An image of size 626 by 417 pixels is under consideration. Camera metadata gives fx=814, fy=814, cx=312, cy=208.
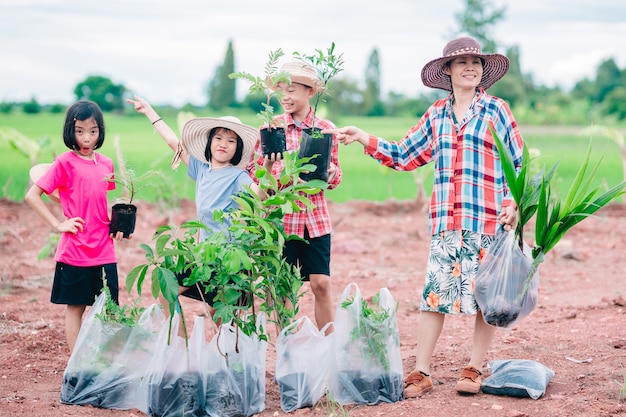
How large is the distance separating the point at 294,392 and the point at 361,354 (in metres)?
0.34

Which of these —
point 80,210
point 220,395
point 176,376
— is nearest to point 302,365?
point 220,395

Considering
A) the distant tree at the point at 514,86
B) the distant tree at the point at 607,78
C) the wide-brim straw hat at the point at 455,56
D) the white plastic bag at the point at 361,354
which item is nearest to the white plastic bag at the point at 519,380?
the white plastic bag at the point at 361,354

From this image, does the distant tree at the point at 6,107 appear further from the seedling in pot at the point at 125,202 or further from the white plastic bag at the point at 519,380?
the white plastic bag at the point at 519,380

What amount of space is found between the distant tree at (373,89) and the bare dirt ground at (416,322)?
2692 centimetres

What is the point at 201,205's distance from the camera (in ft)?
12.7

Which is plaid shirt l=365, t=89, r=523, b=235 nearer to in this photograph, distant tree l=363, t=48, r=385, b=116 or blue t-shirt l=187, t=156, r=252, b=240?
blue t-shirt l=187, t=156, r=252, b=240

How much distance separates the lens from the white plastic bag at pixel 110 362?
11.8 ft

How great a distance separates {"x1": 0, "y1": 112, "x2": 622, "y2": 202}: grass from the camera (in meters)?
12.1

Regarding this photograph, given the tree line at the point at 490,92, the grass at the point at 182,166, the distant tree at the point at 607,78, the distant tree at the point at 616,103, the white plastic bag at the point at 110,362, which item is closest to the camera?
the white plastic bag at the point at 110,362

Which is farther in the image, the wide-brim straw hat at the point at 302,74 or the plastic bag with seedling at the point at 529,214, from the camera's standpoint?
the wide-brim straw hat at the point at 302,74

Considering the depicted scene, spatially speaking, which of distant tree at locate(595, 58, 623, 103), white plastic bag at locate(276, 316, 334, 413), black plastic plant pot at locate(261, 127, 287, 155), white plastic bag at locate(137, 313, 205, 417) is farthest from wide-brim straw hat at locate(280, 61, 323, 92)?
distant tree at locate(595, 58, 623, 103)

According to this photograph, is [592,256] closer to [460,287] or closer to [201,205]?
[460,287]

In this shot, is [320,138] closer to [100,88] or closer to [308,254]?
[308,254]

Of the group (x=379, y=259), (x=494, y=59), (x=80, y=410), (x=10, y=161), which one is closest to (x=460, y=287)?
(x=494, y=59)
